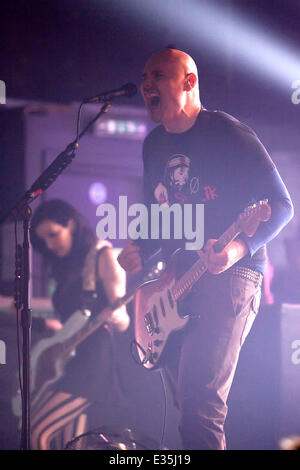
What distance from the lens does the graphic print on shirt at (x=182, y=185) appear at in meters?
2.61

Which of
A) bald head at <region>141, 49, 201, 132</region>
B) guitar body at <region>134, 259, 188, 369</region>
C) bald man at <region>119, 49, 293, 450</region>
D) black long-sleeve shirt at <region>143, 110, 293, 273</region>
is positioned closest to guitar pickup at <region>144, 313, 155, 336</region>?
guitar body at <region>134, 259, 188, 369</region>

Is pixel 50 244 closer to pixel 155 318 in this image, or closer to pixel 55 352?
pixel 55 352

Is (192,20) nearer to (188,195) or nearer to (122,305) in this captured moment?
(188,195)

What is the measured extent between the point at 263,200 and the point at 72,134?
1139 mm

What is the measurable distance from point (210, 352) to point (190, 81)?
1134 millimetres

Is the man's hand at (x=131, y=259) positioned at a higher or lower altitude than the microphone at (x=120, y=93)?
lower

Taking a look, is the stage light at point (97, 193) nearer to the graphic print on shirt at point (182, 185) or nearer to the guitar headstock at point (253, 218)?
the graphic print on shirt at point (182, 185)

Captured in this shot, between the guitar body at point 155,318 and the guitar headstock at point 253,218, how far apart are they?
1.19 feet

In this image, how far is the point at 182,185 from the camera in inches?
104

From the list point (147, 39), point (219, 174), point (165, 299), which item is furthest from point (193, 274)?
point (147, 39)

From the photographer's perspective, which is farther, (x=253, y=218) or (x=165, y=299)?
(x=165, y=299)

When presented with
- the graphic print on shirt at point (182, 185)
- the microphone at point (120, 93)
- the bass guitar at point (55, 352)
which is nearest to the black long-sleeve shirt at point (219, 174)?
the graphic print on shirt at point (182, 185)

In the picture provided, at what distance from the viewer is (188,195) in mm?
2635

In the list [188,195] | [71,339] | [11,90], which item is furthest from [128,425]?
[11,90]
